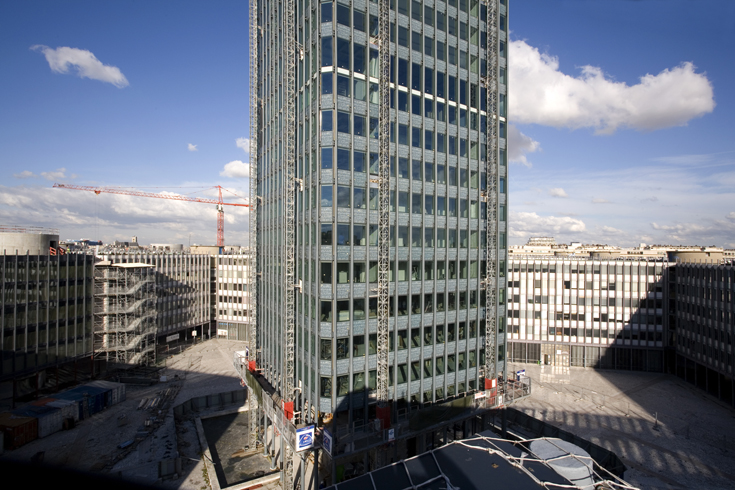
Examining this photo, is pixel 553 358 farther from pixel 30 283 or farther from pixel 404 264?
pixel 30 283

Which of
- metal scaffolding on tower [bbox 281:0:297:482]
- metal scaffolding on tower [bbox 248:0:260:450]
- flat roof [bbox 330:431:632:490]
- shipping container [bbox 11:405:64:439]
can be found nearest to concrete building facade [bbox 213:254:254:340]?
metal scaffolding on tower [bbox 248:0:260:450]

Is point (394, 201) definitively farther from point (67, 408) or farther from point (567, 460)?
point (67, 408)

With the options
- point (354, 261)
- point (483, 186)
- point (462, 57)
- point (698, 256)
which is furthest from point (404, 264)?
point (698, 256)

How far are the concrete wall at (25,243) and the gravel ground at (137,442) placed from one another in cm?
2670

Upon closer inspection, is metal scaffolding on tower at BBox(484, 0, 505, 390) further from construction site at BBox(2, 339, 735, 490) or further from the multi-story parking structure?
the multi-story parking structure

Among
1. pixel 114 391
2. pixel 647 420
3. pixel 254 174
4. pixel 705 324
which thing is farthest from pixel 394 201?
pixel 705 324

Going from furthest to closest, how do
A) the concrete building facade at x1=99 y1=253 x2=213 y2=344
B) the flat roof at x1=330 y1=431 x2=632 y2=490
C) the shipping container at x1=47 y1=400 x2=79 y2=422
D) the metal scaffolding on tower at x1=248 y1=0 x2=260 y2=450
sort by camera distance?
the concrete building facade at x1=99 y1=253 x2=213 y2=344 < the metal scaffolding on tower at x1=248 y1=0 x2=260 y2=450 < the shipping container at x1=47 y1=400 x2=79 y2=422 < the flat roof at x1=330 y1=431 x2=632 y2=490

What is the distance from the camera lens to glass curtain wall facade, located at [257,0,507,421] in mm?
36531

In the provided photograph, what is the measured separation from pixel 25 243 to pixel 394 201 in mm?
61126

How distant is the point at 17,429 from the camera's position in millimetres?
46906

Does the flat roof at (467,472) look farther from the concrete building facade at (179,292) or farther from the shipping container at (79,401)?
the concrete building facade at (179,292)

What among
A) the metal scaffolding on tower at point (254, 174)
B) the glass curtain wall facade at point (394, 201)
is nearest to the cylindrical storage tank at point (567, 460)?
the glass curtain wall facade at point (394, 201)

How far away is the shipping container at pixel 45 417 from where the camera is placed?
4984 centimetres

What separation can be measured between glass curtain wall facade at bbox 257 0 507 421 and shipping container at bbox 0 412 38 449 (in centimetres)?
2907
